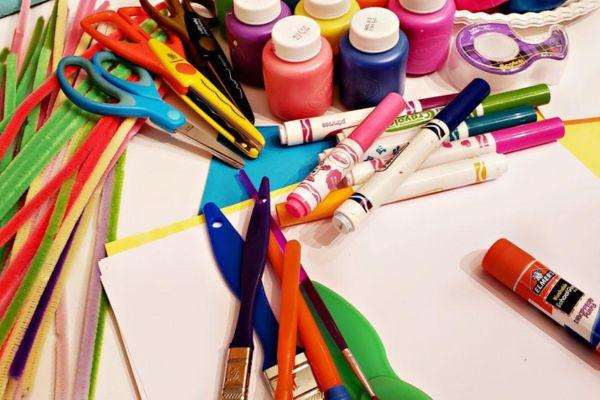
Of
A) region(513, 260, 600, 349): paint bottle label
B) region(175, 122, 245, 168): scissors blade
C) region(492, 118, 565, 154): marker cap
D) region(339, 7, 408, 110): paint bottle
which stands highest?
region(339, 7, 408, 110): paint bottle

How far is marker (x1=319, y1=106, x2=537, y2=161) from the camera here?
19.9 inches

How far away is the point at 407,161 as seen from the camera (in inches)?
18.5

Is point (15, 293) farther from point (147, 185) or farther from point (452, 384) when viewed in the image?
point (452, 384)

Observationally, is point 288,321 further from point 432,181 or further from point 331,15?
point 331,15

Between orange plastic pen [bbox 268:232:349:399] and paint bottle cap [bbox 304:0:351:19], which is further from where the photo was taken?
paint bottle cap [bbox 304:0:351:19]

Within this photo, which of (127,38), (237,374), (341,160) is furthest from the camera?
(127,38)

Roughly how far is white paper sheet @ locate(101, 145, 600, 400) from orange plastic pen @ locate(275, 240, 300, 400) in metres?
0.03

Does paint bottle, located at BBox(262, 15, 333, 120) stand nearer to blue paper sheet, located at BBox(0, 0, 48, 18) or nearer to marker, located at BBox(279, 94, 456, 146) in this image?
marker, located at BBox(279, 94, 456, 146)

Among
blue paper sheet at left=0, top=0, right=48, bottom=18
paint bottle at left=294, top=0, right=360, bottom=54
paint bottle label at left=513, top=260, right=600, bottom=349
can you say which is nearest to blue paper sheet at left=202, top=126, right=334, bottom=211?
paint bottle at left=294, top=0, right=360, bottom=54

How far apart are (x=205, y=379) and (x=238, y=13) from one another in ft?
1.15

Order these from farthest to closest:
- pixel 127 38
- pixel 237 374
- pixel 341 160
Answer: pixel 127 38, pixel 341 160, pixel 237 374

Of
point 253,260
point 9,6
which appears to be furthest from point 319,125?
point 9,6

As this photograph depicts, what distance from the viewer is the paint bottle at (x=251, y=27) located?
524 millimetres

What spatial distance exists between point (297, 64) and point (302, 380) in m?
0.29
